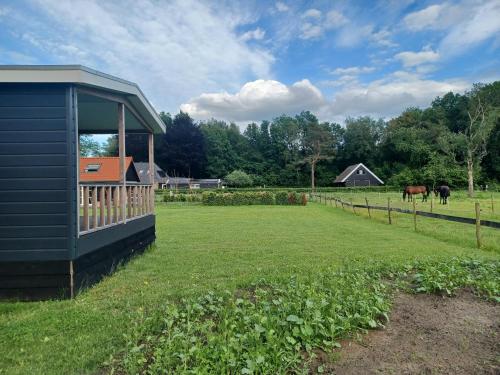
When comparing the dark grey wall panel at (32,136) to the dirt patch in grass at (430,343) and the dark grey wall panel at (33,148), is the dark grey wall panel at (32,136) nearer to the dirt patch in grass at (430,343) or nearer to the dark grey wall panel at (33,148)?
the dark grey wall panel at (33,148)

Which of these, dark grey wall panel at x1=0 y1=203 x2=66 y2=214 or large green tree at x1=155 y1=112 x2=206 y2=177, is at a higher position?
large green tree at x1=155 y1=112 x2=206 y2=177

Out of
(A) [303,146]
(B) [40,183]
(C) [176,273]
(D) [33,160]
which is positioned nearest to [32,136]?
(D) [33,160]

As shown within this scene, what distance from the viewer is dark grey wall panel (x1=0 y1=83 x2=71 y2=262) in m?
4.55

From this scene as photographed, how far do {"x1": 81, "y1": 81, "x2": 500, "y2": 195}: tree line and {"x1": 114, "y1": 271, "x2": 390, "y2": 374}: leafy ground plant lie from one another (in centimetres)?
5238

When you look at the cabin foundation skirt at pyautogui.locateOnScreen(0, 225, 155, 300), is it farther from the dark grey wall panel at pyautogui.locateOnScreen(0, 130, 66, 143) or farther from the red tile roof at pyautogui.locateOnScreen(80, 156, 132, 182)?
the red tile roof at pyautogui.locateOnScreen(80, 156, 132, 182)

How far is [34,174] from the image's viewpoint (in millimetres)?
4602

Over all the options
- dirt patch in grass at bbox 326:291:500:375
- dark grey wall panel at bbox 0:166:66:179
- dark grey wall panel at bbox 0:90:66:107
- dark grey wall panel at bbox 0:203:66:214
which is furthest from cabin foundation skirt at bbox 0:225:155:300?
dirt patch in grass at bbox 326:291:500:375

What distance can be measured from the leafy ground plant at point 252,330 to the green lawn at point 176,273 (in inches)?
16.8

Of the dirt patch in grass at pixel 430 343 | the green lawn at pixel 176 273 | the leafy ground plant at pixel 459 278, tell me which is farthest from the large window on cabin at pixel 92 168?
the dirt patch in grass at pixel 430 343

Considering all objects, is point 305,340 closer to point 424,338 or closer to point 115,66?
point 424,338

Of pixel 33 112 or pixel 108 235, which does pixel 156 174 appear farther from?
pixel 33 112

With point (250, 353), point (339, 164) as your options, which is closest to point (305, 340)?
point (250, 353)

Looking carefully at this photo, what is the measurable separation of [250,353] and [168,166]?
212 ft

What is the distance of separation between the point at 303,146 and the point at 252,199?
4467 cm
